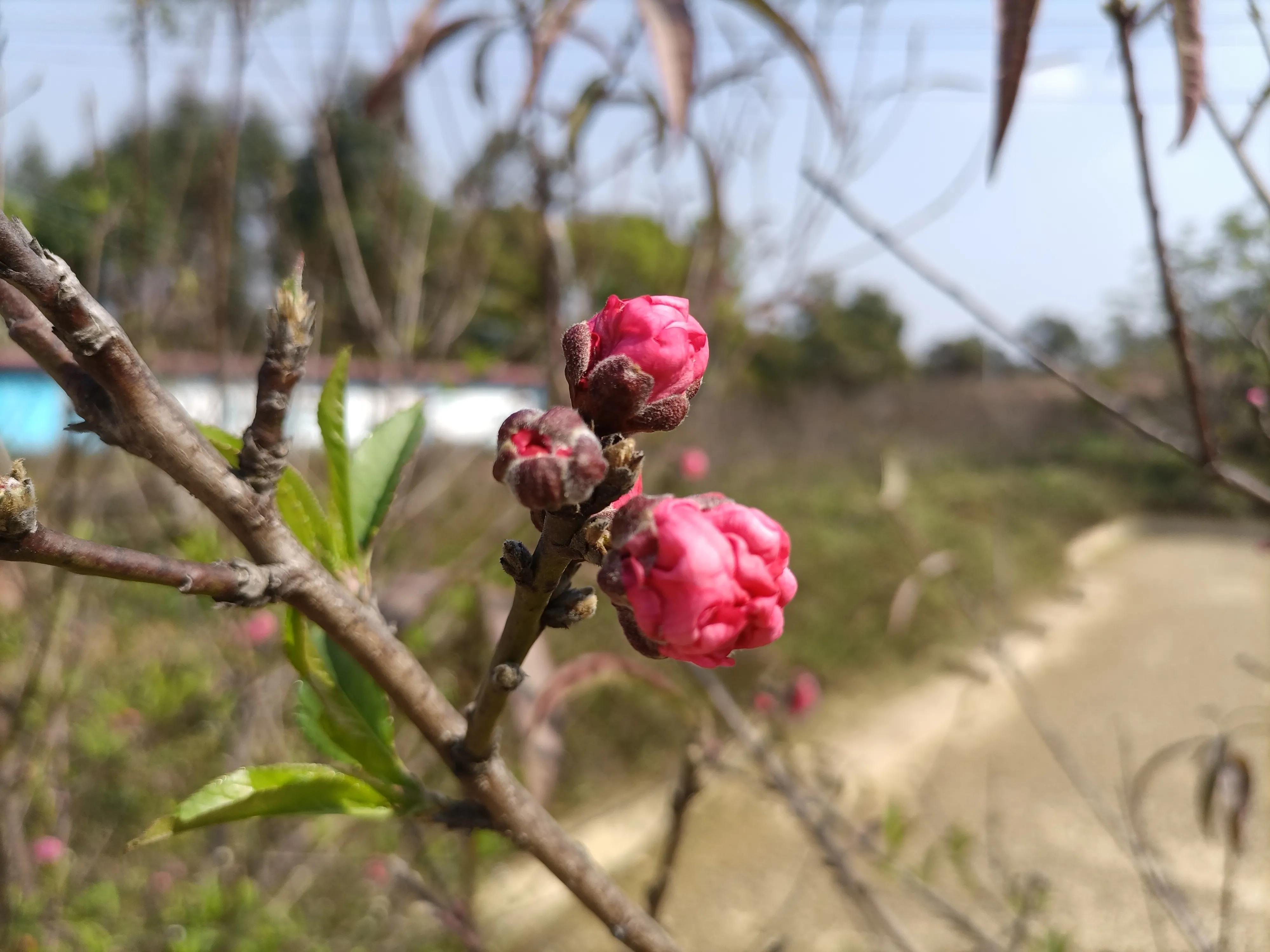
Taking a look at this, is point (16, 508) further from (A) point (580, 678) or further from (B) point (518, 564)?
(A) point (580, 678)

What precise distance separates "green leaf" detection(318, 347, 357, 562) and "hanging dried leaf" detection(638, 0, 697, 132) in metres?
0.50

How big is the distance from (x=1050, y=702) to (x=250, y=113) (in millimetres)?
5530

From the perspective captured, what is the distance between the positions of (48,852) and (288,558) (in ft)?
7.19

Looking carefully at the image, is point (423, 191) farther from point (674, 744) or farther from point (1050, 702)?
point (1050, 702)

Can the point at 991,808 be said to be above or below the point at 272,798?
below

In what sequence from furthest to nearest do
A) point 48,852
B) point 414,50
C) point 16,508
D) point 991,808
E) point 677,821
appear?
point 991,808
point 48,852
point 414,50
point 677,821
point 16,508

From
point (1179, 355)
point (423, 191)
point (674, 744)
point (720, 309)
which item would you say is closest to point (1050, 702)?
point (674, 744)

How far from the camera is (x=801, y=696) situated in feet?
7.48

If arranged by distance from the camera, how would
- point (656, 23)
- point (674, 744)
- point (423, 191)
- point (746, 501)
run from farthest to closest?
point (746, 501), point (674, 744), point (423, 191), point (656, 23)

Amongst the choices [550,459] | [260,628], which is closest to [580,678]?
[550,459]

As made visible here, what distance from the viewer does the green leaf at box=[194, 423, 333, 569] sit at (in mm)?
535

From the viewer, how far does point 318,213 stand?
5.53 m

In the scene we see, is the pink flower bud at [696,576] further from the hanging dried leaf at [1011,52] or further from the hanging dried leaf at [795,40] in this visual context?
the hanging dried leaf at [795,40]

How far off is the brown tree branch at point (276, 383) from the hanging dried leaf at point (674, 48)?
0.57 meters
